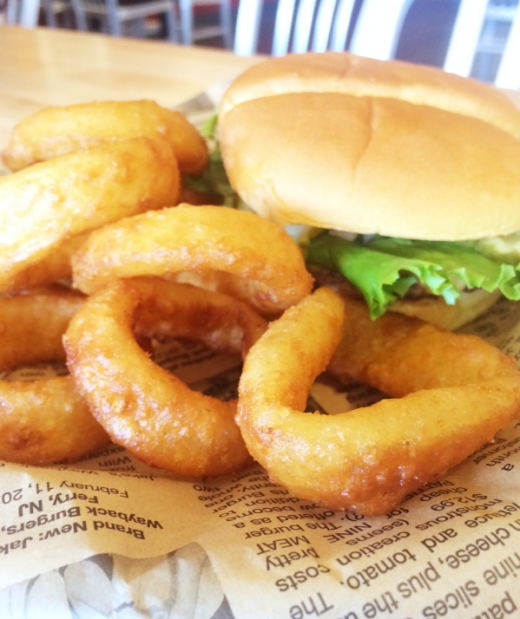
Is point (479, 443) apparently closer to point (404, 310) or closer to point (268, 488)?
point (268, 488)

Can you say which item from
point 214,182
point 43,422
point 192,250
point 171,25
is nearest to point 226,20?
point 171,25

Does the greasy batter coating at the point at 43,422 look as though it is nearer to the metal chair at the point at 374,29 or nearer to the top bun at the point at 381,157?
the top bun at the point at 381,157

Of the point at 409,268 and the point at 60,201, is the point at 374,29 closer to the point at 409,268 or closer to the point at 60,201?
the point at 409,268

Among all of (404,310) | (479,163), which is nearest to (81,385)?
(404,310)

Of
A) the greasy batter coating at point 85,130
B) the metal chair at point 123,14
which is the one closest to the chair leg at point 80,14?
the metal chair at point 123,14

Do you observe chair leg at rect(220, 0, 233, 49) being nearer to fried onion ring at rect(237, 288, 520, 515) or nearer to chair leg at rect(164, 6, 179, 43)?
chair leg at rect(164, 6, 179, 43)

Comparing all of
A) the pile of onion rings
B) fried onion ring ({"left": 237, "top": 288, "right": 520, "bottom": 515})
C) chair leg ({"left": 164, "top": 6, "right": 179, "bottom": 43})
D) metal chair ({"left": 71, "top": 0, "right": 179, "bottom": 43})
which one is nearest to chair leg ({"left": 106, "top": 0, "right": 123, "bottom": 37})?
metal chair ({"left": 71, "top": 0, "right": 179, "bottom": 43})
